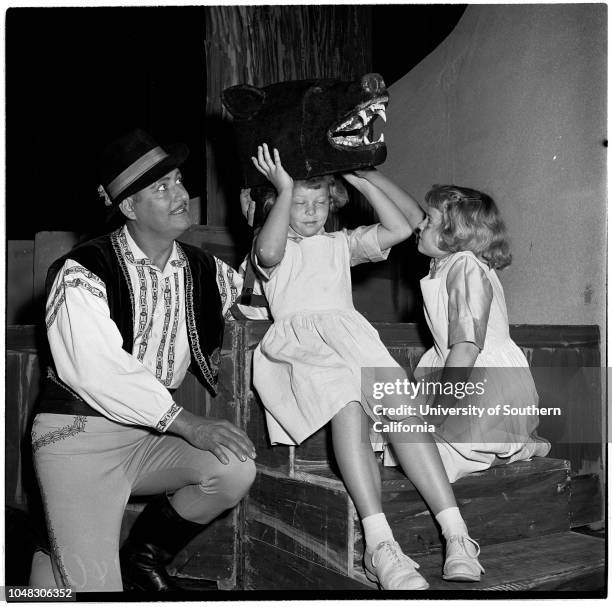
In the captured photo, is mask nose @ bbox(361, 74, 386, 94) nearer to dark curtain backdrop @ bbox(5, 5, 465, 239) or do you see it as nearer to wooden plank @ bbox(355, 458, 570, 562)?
dark curtain backdrop @ bbox(5, 5, 465, 239)

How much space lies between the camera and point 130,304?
2076mm

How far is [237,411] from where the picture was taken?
86.7 inches

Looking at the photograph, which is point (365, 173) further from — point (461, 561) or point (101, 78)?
point (101, 78)

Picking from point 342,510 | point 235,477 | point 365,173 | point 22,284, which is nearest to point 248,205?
point 365,173

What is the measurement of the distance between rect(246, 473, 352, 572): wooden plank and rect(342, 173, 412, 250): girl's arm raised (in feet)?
2.15

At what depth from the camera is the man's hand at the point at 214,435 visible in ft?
6.53

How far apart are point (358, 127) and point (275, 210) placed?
0.28 metres

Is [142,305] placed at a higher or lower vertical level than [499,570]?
higher

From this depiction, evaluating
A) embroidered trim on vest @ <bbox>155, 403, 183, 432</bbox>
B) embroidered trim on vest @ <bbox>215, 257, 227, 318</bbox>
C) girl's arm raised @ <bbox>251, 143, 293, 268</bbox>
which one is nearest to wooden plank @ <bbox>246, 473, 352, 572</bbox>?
embroidered trim on vest @ <bbox>155, 403, 183, 432</bbox>

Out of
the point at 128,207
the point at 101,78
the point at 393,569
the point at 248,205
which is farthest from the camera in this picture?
the point at 101,78

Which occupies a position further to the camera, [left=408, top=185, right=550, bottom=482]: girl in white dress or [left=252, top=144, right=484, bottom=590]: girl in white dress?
[left=408, top=185, right=550, bottom=482]: girl in white dress

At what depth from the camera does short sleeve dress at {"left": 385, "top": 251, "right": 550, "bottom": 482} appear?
2102mm

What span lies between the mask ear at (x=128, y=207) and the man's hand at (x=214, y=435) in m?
0.52

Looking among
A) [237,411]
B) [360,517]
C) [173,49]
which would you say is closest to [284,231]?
[237,411]
